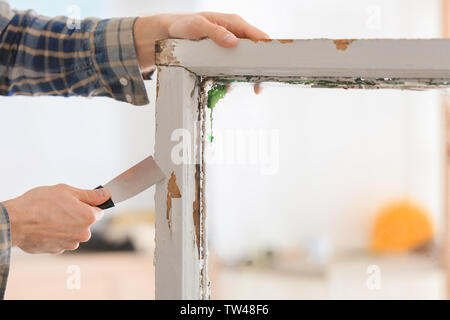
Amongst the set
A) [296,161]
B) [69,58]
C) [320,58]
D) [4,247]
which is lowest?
[4,247]

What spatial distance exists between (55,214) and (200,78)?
0.19 meters

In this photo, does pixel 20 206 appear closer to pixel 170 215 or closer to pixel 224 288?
pixel 170 215

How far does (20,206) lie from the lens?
529 mm

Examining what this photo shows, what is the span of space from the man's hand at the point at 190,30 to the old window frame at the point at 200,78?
14mm

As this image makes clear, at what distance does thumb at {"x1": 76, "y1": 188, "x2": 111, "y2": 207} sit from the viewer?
518 millimetres

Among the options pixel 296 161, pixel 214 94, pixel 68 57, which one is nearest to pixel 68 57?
pixel 68 57

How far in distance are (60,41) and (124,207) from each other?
6.29ft

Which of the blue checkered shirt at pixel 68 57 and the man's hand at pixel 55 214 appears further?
the blue checkered shirt at pixel 68 57

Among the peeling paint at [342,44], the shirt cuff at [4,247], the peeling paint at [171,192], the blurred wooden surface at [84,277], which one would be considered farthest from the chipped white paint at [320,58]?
the blurred wooden surface at [84,277]

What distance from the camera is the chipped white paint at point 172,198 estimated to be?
48cm

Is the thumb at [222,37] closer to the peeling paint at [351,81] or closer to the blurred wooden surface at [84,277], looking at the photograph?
the peeling paint at [351,81]

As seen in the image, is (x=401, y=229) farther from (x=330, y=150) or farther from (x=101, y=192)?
(x=101, y=192)

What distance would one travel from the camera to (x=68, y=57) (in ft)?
2.27

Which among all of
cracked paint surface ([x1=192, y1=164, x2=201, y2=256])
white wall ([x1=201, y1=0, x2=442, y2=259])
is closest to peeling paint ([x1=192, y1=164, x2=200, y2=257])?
cracked paint surface ([x1=192, y1=164, x2=201, y2=256])
